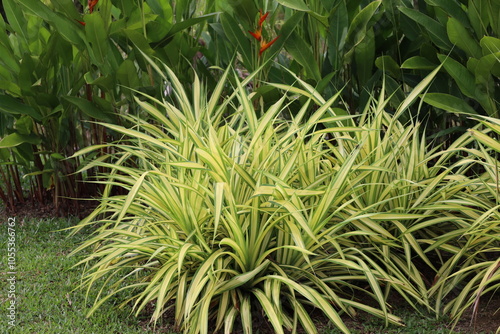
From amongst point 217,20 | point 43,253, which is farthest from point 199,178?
point 217,20

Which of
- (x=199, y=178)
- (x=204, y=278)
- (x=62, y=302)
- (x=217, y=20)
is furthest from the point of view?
(x=217, y=20)

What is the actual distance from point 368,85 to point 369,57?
16 centimetres

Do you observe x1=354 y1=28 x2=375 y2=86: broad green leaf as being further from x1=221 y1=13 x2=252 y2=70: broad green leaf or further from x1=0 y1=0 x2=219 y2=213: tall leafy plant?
x1=0 y1=0 x2=219 y2=213: tall leafy plant

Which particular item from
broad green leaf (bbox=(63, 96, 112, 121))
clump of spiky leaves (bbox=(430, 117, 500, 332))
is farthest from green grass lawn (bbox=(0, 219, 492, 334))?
broad green leaf (bbox=(63, 96, 112, 121))

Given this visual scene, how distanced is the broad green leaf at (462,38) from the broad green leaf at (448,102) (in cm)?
23

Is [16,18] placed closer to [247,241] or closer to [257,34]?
[257,34]

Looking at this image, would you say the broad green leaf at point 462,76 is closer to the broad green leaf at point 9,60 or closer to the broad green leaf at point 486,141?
the broad green leaf at point 486,141

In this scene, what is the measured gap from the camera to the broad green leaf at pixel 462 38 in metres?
2.80

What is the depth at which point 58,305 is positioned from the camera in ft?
8.32

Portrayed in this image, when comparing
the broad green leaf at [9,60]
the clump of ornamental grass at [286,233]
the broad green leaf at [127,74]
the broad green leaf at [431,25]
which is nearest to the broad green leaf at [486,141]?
the clump of ornamental grass at [286,233]

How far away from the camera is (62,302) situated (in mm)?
2547

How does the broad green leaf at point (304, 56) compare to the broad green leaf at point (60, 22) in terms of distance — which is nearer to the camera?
the broad green leaf at point (60, 22)

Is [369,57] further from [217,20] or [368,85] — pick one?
[217,20]

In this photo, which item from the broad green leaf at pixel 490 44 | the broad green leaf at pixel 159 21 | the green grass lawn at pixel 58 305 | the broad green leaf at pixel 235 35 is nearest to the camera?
the green grass lawn at pixel 58 305
